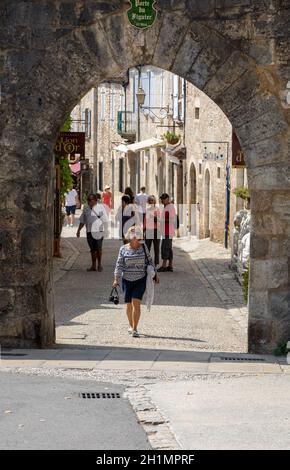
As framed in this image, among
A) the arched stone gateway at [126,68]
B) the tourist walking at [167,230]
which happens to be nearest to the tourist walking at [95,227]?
the tourist walking at [167,230]

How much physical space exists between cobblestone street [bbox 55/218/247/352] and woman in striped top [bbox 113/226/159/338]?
16.4 inches

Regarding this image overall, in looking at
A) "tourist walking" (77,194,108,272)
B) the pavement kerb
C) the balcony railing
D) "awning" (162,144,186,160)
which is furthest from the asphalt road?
the balcony railing

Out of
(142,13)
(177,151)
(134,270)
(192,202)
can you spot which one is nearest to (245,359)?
(134,270)

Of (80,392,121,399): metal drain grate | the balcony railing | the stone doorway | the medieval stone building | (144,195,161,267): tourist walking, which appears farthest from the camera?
the balcony railing

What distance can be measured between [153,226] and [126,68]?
11.5 m

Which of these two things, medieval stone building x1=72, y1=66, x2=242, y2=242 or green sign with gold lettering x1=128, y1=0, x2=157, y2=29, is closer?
green sign with gold lettering x1=128, y1=0, x2=157, y2=29

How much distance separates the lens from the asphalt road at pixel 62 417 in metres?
8.59

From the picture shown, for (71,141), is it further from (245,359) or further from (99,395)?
(99,395)

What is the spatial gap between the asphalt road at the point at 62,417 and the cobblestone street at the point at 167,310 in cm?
303

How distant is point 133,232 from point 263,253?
215cm

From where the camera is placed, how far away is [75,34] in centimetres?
1310

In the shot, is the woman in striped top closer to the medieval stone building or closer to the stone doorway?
the medieval stone building

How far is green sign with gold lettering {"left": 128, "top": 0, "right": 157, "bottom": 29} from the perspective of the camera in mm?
13023

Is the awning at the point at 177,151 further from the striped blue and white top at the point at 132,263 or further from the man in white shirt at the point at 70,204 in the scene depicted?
the striped blue and white top at the point at 132,263
